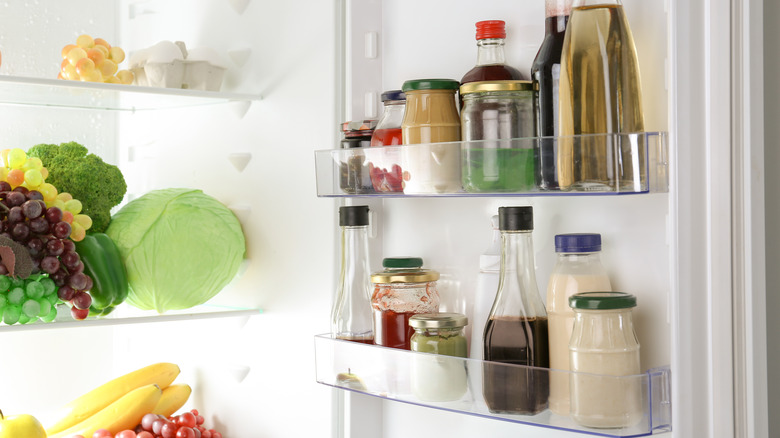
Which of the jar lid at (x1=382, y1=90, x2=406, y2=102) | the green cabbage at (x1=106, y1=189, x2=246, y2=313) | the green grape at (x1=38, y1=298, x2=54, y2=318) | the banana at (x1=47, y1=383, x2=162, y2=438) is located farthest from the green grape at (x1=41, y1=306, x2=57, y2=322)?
the jar lid at (x1=382, y1=90, x2=406, y2=102)

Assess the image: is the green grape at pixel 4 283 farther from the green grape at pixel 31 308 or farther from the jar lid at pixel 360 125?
the jar lid at pixel 360 125

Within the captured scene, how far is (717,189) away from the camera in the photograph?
0.81 metres

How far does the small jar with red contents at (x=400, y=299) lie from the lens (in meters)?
1.05

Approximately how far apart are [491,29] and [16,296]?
796 millimetres

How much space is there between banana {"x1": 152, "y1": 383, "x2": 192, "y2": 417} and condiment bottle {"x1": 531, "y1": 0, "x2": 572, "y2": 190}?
94cm

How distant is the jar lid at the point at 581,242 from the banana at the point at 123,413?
894 millimetres

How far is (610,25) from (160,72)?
2.82 ft

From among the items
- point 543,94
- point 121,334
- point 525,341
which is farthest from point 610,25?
point 121,334

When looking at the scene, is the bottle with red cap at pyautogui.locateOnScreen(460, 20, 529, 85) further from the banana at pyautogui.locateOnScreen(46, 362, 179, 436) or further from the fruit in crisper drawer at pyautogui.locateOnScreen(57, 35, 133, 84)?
the banana at pyautogui.locateOnScreen(46, 362, 179, 436)

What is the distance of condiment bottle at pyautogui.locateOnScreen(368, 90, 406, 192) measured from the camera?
1029 mm

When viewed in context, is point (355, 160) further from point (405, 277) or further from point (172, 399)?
point (172, 399)

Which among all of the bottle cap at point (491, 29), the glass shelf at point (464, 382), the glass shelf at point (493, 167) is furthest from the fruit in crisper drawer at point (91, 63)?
the bottle cap at point (491, 29)

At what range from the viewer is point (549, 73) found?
0.92 meters

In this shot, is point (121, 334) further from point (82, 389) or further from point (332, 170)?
point (332, 170)
